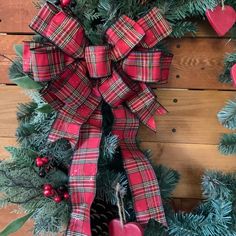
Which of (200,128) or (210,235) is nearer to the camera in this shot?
(210,235)

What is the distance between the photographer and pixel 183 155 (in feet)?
3.42

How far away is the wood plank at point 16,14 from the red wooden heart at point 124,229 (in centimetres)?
50

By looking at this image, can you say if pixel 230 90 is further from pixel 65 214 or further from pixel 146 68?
pixel 65 214

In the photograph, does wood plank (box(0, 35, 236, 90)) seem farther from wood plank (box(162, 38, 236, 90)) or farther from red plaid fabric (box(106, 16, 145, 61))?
red plaid fabric (box(106, 16, 145, 61))

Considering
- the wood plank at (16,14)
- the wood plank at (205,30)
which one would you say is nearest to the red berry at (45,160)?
the wood plank at (16,14)

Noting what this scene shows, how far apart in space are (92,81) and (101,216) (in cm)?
31

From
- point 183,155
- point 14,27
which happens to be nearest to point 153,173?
point 183,155

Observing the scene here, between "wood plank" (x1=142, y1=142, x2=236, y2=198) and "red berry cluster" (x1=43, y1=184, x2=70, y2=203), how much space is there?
0.24m

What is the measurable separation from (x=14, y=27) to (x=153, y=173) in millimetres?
489

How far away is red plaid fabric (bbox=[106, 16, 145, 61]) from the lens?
0.88 meters

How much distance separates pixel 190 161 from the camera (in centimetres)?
104

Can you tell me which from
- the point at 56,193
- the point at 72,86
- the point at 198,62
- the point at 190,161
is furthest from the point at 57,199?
the point at 198,62

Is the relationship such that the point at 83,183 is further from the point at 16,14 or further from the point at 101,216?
the point at 16,14

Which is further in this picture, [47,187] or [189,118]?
[189,118]
